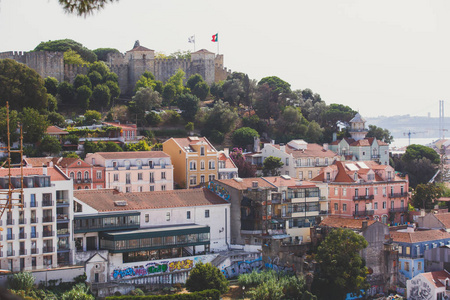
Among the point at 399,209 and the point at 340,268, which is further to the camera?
the point at 399,209

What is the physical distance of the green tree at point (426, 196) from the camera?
5772cm

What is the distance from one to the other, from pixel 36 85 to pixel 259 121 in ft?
78.8

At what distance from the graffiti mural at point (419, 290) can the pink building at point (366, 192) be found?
405 inches

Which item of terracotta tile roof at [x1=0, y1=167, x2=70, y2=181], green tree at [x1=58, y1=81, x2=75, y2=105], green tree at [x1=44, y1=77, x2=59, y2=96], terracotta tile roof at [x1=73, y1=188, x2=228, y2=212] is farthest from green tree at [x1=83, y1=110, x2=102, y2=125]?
terracotta tile roof at [x1=0, y1=167, x2=70, y2=181]

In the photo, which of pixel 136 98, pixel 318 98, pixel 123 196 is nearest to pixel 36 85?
pixel 136 98

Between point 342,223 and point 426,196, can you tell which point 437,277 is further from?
point 426,196

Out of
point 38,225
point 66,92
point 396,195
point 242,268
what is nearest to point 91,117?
point 66,92

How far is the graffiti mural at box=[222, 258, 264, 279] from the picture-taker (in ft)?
141

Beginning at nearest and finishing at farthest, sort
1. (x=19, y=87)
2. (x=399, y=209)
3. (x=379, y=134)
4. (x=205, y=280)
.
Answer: (x=205, y=280), (x=399, y=209), (x=19, y=87), (x=379, y=134)

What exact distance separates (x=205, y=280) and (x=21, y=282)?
986cm

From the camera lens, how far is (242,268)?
4388 cm

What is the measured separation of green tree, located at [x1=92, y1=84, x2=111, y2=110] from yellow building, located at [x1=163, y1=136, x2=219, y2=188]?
16.9 m

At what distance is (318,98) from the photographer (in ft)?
275

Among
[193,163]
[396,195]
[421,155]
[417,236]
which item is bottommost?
[417,236]
